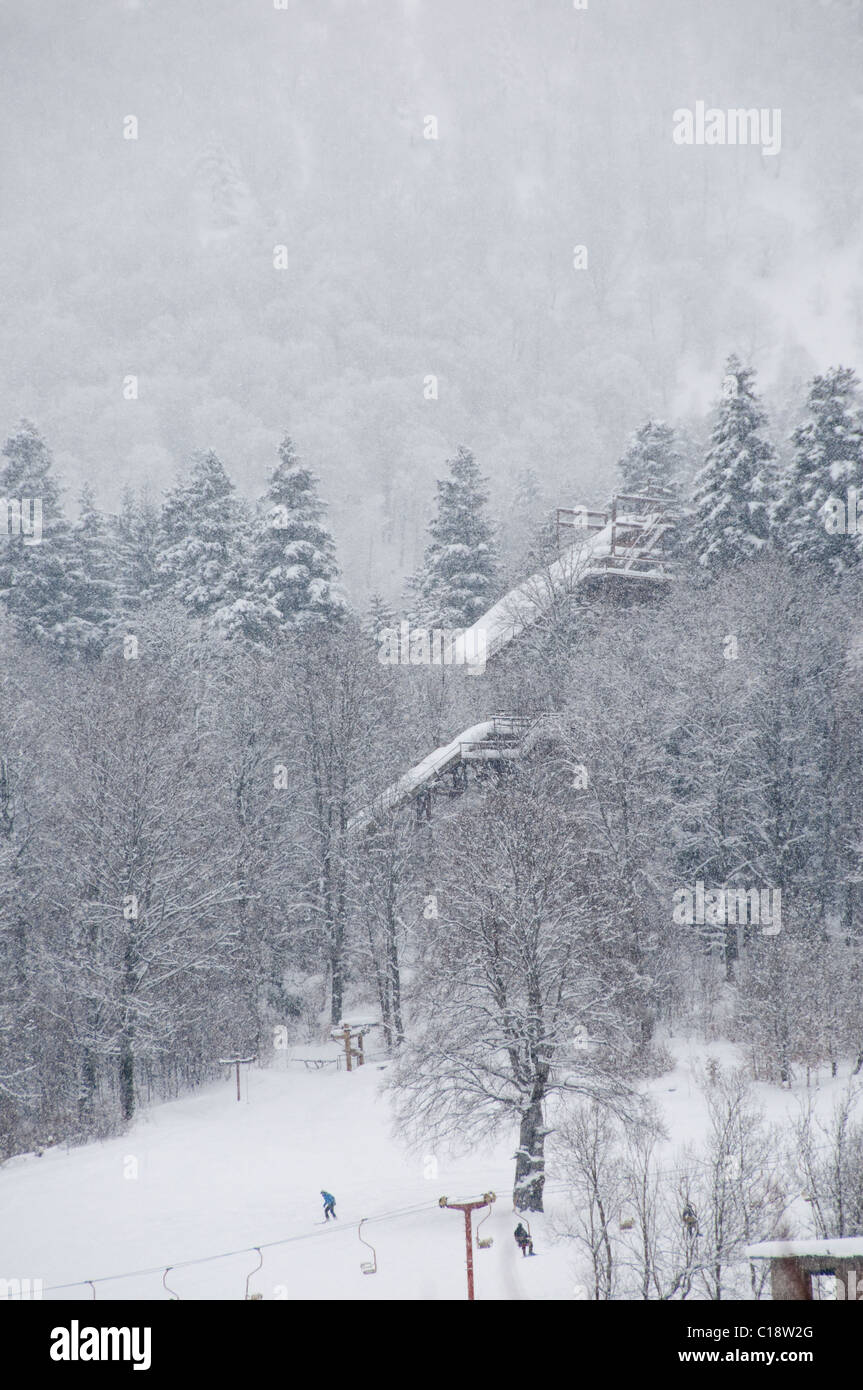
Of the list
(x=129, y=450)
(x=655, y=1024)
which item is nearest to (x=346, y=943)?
(x=655, y=1024)

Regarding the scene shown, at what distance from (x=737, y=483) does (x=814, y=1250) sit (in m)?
34.4

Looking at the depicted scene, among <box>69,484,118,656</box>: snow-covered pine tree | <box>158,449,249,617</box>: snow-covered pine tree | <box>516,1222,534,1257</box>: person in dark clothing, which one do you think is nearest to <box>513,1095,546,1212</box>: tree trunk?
<box>516,1222,534,1257</box>: person in dark clothing

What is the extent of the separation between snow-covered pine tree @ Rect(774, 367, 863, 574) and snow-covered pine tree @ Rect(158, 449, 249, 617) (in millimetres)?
24788

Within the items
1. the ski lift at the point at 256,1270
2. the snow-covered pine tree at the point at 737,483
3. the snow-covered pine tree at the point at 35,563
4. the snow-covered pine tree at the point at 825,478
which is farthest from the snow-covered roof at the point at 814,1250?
the snow-covered pine tree at the point at 35,563

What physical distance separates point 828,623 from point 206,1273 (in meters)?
27.8

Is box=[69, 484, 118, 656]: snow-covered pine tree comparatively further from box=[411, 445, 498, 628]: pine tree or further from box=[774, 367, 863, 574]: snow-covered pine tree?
box=[774, 367, 863, 574]: snow-covered pine tree

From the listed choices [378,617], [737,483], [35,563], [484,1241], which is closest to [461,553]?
[378,617]

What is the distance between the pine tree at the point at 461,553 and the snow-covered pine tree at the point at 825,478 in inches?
617

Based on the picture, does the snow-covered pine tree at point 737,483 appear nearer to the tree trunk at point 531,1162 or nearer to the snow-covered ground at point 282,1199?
the snow-covered ground at point 282,1199

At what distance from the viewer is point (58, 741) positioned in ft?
121

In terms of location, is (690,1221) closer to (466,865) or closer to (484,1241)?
(484,1241)

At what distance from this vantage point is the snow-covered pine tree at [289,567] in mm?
44719

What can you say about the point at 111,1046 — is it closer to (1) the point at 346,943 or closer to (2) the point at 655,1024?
(1) the point at 346,943

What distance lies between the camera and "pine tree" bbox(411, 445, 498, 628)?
49969 mm
